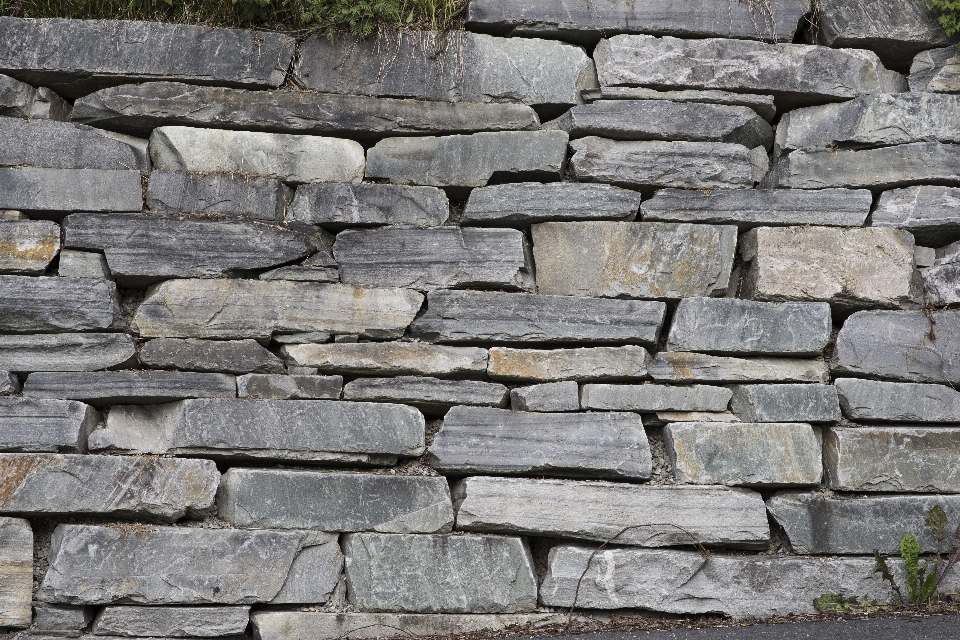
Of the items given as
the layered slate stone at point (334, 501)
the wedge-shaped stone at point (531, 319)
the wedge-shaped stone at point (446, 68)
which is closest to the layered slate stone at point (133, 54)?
the wedge-shaped stone at point (446, 68)

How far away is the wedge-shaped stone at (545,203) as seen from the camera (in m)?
3.52

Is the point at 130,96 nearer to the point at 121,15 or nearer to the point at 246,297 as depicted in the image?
the point at 121,15

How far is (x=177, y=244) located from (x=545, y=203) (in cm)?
154

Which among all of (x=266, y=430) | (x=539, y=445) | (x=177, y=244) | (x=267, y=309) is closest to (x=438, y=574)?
(x=539, y=445)

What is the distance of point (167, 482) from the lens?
126 inches

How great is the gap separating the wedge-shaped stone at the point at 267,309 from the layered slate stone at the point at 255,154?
0.48 meters

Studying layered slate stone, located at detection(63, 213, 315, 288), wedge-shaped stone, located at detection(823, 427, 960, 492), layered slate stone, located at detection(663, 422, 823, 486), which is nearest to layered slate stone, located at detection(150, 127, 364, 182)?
layered slate stone, located at detection(63, 213, 315, 288)

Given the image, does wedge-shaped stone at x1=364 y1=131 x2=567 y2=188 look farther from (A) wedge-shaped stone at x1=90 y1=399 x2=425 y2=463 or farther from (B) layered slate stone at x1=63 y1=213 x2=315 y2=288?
(A) wedge-shaped stone at x1=90 y1=399 x2=425 y2=463

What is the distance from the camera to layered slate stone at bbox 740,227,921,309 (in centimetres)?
353

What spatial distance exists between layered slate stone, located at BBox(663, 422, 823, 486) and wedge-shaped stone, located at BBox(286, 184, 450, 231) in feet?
4.59

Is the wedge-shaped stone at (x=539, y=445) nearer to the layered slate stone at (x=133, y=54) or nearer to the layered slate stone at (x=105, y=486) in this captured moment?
the layered slate stone at (x=105, y=486)

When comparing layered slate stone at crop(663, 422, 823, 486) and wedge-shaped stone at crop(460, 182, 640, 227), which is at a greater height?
wedge-shaped stone at crop(460, 182, 640, 227)

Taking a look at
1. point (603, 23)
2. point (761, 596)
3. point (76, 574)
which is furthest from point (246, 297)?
point (761, 596)

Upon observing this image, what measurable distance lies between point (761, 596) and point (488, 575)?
112 cm
